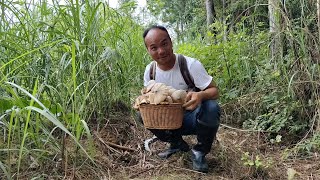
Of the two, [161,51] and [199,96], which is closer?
[199,96]

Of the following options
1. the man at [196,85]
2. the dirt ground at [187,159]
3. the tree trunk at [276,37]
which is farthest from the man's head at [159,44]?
the tree trunk at [276,37]

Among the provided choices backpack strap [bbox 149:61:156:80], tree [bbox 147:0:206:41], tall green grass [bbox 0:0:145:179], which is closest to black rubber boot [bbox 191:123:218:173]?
backpack strap [bbox 149:61:156:80]

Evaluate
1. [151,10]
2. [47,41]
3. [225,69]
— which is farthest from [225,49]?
[47,41]

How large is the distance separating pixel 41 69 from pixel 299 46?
2.00 m

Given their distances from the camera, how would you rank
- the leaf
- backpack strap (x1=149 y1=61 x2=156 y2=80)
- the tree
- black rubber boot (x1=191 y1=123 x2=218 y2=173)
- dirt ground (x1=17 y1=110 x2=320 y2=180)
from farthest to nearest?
the tree < backpack strap (x1=149 y1=61 x2=156 y2=80) < black rubber boot (x1=191 y1=123 x2=218 y2=173) < the leaf < dirt ground (x1=17 y1=110 x2=320 y2=180)

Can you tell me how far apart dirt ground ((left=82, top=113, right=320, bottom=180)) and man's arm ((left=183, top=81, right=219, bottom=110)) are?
0.46 m

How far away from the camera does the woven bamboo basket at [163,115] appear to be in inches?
82.4

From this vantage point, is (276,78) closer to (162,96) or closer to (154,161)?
(154,161)

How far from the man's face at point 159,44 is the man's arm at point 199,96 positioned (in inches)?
12.6

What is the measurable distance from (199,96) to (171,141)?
1.95ft

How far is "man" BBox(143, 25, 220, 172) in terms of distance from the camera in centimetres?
227

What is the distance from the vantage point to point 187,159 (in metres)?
2.52

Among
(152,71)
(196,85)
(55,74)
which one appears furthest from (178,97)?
(55,74)

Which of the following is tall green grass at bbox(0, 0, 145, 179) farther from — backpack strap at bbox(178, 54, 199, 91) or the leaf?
the leaf
